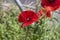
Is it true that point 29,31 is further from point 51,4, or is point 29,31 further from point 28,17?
point 51,4

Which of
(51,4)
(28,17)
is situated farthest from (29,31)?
(51,4)

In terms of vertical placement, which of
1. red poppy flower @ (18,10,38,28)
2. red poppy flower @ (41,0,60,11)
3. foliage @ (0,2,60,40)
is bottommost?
foliage @ (0,2,60,40)

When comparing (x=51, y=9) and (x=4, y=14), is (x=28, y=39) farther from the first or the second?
(x=4, y=14)

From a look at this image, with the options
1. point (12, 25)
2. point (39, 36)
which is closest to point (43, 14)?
point (39, 36)

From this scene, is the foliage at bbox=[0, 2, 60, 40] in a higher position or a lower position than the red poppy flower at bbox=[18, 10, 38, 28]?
lower

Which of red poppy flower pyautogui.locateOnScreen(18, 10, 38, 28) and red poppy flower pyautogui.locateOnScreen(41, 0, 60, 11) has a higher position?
red poppy flower pyautogui.locateOnScreen(41, 0, 60, 11)

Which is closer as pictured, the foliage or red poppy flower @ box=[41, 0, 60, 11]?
red poppy flower @ box=[41, 0, 60, 11]

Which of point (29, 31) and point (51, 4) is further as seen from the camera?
point (29, 31)

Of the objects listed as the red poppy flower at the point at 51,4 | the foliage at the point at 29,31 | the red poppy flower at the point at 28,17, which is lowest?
the foliage at the point at 29,31

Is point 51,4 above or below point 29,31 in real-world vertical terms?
above
